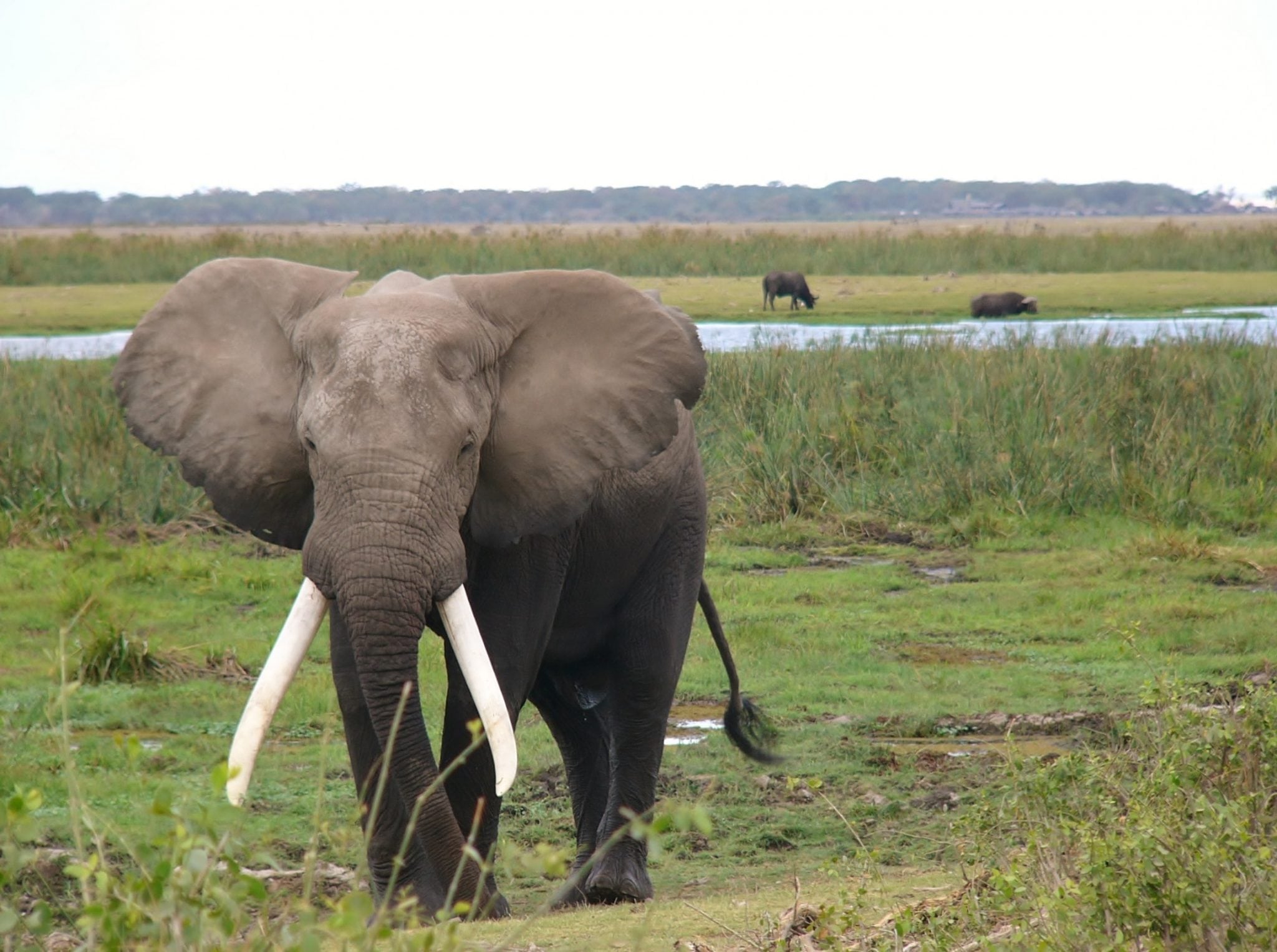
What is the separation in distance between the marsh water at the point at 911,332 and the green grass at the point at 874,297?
93 cm

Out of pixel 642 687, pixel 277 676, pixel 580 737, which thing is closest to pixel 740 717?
pixel 580 737

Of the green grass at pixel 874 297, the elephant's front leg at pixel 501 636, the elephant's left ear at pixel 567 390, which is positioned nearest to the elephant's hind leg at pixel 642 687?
the elephant's front leg at pixel 501 636

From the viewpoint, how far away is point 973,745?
7129mm

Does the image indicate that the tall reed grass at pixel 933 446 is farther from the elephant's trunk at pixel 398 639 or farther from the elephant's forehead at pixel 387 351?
the elephant's trunk at pixel 398 639

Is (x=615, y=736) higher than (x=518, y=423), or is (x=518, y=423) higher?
(x=518, y=423)

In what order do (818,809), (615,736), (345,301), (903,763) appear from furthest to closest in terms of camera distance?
(903,763) < (818,809) < (615,736) < (345,301)

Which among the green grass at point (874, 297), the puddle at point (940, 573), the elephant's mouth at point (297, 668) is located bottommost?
the green grass at point (874, 297)

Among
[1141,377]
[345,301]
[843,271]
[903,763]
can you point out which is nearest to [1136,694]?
[903,763]

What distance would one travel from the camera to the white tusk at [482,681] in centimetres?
406

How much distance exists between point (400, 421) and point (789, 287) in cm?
2710

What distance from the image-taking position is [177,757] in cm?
698

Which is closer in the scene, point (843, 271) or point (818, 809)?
point (818, 809)

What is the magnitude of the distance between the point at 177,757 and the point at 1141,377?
880 centimetres

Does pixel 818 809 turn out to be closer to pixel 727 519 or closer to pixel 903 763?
pixel 903 763
